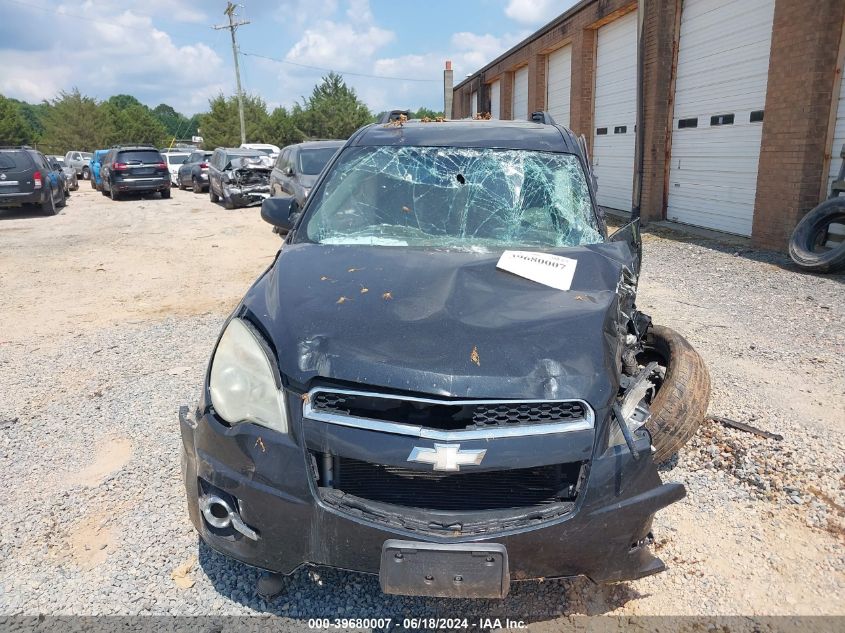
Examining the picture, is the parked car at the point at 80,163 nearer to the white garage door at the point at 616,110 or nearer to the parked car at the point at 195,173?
the parked car at the point at 195,173

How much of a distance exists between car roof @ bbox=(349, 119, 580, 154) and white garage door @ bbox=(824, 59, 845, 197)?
21.7 ft

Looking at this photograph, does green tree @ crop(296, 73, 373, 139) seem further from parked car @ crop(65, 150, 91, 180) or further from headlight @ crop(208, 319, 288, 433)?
headlight @ crop(208, 319, 288, 433)

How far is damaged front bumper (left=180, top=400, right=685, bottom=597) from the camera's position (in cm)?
196

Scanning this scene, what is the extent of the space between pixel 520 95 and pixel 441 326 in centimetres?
2299

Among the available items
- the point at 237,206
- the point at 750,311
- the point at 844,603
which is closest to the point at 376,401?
Result: the point at 844,603

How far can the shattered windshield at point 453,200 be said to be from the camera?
11.0ft

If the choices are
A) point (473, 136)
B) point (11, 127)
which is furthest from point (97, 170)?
point (11, 127)

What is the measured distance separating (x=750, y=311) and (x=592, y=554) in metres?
5.29

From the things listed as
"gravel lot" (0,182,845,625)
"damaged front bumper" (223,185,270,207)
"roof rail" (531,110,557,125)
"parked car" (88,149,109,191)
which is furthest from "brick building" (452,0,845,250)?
"parked car" (88,149,109,191)

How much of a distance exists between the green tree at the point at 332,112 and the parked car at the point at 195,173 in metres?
32.1

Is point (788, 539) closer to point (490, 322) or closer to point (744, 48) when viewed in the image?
point (490, 322)

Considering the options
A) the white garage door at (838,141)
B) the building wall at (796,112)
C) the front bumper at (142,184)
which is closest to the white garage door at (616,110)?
the building wall at (796,112)

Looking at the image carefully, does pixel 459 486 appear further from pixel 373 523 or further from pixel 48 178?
pixel 48 178

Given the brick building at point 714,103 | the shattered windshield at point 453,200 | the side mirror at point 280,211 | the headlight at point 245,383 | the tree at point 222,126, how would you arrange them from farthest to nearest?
the tree at point 222,126
the brick building at point 714,103
the side mirror at point 280,211
the shattered windshield at point 453,200
the headlight at point 245,383
